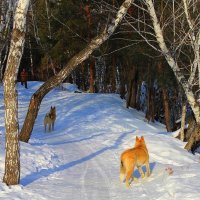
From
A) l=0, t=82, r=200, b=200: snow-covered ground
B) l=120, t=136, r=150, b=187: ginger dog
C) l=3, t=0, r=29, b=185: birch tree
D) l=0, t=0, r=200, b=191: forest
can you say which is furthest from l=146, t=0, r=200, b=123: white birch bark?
l=3, t=0, r=29, b=185: birch tree

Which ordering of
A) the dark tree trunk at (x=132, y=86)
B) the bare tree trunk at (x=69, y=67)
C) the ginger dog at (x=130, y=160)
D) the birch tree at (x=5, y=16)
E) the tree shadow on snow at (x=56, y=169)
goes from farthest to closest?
1. the dark tree trunk at (x=132, y=86)
2. the birch tree at (x=5, y=16)
3. the bare tree trunk at (x=69, y=67)
4. the tree shadow on snow at (x=56, y=169)
5. the ginger dog at (x=130, y=160)

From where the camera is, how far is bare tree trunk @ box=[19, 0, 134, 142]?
12.4 meters

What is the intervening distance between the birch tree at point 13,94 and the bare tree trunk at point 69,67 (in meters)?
3.71

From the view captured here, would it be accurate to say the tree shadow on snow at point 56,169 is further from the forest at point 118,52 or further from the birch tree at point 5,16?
the birch tree at point 5,16

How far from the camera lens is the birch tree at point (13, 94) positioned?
29.1 feet

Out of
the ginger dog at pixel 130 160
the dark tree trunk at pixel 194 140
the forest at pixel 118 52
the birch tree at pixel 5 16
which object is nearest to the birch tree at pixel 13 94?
the forest at pixel 118 52

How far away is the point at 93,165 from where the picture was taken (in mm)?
12477

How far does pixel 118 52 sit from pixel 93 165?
1682cm

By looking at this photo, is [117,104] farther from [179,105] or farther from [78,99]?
[179,105]

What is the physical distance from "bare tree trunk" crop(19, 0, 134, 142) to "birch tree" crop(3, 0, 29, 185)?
371 cm

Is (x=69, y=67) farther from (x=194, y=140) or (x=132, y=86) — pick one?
(x=132, y=86)

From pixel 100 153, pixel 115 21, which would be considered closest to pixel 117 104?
pixel 100 153

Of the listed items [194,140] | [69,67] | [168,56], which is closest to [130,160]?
[69,67]

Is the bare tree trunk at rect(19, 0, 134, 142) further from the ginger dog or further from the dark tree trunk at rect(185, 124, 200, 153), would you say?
the dark tree trunk at rect(185, 124, 200, 153)
